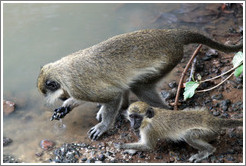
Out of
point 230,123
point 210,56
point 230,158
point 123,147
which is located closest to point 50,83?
point 123,147

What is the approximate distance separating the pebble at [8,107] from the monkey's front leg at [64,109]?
0.82m

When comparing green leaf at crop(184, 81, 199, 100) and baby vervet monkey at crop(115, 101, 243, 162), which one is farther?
green leaf at crop(184, 81, 199, 100)

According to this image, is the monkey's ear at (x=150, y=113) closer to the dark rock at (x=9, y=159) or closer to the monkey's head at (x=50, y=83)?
the monkey's head at (x=50, y=83)

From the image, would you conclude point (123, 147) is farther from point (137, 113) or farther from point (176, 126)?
point (176, 126)

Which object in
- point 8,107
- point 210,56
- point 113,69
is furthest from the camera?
point 210,56

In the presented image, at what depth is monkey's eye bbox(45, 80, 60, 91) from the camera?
211 inches

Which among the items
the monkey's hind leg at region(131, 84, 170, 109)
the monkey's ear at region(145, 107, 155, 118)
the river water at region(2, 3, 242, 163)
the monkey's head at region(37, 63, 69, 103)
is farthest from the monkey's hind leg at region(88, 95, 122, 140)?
the monkey's ear at region(145, 107, 155, 118)

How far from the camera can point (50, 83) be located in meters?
5.37

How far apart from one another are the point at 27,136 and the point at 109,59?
1.85 m

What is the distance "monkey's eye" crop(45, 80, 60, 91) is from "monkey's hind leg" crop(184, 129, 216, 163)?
2091 mm

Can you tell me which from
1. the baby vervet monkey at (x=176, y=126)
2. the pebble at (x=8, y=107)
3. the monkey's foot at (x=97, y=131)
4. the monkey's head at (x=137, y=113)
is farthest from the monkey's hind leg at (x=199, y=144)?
the pebble at (x=8, y=107)

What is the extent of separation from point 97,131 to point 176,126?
1369 mm

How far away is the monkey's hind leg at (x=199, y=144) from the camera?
15.2 ft

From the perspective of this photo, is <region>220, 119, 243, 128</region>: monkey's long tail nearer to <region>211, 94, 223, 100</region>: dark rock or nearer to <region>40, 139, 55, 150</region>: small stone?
<region>211, 94, 223, 100</region>: dark rock
